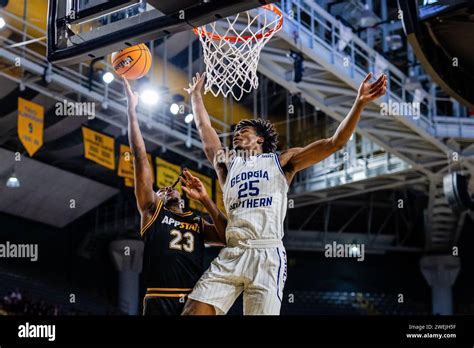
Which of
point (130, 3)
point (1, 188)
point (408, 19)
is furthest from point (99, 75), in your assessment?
point (408, 19)

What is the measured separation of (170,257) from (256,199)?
88cm

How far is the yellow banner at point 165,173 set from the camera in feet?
46.0

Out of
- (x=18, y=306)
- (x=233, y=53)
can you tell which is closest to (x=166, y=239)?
(x=233, y=53)

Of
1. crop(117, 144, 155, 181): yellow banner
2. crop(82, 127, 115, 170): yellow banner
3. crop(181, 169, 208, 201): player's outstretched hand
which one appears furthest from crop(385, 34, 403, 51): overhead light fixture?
crop(181, 169, 208, 201): player's outstretched hand

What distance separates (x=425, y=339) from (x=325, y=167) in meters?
13.4

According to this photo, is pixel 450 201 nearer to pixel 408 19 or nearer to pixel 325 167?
pixel 325 167

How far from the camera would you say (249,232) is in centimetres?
453

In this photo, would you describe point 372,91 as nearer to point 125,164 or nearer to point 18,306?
point 18,306

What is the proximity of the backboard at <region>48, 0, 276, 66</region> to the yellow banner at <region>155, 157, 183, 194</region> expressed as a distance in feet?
28.7

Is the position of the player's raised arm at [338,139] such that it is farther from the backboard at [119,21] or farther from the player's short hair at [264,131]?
the backboard at [119,21]

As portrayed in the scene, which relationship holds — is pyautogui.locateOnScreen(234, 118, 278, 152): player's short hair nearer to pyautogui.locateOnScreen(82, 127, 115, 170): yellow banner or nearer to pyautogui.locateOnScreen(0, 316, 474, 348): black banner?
pyautogui.locateOnScreen(0, 316, 474, 348): black banner

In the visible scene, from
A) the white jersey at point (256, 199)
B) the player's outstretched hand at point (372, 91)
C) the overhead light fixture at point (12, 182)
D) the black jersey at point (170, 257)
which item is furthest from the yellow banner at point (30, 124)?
the player's outstretched hand at point (372, 91)

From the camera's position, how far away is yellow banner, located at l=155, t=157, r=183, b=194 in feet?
46.0

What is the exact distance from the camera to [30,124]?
12.3 m
